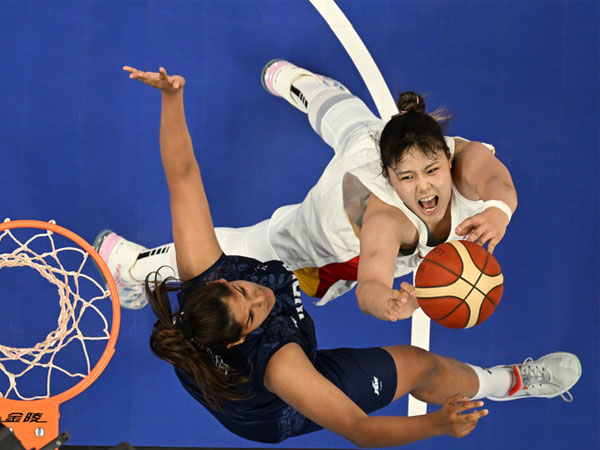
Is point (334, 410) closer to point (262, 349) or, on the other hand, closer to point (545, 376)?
point (262, 349)

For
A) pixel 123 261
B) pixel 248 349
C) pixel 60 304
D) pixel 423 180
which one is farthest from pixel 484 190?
pixel 60 304

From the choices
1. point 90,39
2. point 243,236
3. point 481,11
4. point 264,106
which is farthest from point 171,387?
point 481,11

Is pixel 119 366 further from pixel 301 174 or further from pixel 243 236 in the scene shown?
pixel 301 174

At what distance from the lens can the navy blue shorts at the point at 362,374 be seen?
3072 millimetres

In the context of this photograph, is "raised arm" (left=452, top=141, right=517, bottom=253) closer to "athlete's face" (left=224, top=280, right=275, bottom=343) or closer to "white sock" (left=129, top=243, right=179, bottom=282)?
"athlete's face" (left=224, top=280, right=275, bottom=343)

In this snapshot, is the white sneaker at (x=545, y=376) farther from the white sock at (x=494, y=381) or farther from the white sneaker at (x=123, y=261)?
the white sneaker at (x=123, y=261)

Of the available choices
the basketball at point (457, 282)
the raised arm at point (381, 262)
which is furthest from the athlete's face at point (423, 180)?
the basketball at point (457, 282)

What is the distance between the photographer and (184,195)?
271 cm

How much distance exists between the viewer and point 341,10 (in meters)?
4.54

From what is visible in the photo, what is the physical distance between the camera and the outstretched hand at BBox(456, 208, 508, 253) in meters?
2.59

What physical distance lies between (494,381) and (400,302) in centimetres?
177

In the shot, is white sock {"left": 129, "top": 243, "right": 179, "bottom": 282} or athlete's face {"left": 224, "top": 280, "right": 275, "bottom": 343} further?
white sock {"left": 129, "top": 243, "right": 179, "bottom": 282}

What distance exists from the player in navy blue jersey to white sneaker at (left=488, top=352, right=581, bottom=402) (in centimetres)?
126

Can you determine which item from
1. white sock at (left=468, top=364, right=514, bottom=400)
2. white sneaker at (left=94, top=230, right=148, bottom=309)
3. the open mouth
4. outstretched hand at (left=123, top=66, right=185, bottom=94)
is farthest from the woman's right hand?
white sneaker at (left=94, top=230, right=148, bottom=309)
